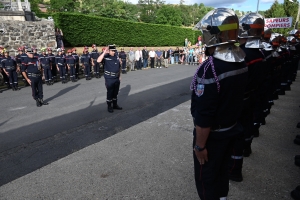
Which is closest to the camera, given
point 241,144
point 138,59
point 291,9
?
point 241,144

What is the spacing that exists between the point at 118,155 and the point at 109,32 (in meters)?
22.1

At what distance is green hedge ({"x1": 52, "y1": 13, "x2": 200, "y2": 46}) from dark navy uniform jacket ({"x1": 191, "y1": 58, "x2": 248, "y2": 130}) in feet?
64.5

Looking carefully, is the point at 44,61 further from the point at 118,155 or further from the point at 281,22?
the point at 281,22

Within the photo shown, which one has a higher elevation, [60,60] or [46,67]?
[60,60]

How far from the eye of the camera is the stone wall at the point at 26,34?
13.8 meters

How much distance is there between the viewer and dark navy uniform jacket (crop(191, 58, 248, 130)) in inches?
74.7

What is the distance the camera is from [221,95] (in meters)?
1.97

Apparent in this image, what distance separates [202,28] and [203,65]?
0.41 meters

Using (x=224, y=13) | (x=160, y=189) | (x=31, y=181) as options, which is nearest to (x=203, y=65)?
(x=224, y=13)

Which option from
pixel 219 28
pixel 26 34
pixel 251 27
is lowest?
pixel 219 28

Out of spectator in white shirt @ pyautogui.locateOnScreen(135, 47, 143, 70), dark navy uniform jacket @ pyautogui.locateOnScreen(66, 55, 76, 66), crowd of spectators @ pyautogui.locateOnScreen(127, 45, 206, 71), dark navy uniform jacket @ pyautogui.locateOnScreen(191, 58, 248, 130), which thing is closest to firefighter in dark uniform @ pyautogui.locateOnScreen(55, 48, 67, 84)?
dark navy uniform jacket @ pyautogui.locateOnScreen(66, 55, 76, 66)

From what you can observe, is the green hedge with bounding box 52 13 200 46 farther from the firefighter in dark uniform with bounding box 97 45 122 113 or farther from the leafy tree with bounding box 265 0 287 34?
the leafy tree with bounding box 265 0 287 34

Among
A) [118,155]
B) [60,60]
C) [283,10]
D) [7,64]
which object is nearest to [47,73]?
[60,60]

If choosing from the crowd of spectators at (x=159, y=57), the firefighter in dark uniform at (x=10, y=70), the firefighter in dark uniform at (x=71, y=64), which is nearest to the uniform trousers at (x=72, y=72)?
the firefighter in dark uniform at (x=71, y=64)
